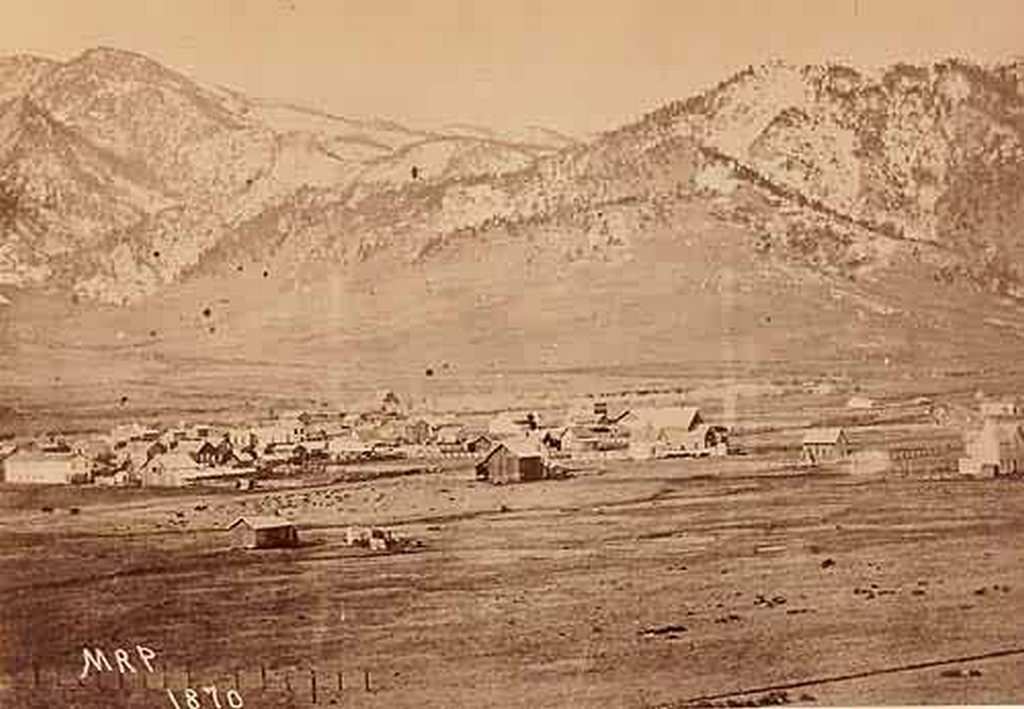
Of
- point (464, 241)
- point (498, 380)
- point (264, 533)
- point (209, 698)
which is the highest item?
point (464, 241)

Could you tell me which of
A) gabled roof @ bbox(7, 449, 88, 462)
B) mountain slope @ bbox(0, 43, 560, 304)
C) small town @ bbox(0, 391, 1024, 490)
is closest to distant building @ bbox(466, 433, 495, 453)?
small town @ bbox(0, 391, 1024, 490)

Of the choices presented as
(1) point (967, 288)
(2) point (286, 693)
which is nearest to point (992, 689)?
(1) point (967, 288)

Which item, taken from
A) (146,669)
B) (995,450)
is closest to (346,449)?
(146,669)

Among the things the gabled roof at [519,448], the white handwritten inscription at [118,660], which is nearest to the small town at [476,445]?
the gabled roof at [519,448]

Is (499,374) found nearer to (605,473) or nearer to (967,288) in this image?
(605,473)

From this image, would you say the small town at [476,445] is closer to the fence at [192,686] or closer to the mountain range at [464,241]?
the mountain range at [464,241]

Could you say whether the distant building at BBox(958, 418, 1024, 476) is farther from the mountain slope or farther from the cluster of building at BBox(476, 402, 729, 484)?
the mountain slope

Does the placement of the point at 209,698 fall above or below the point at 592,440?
below

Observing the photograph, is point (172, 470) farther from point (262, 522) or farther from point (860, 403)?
point (860, 403)
